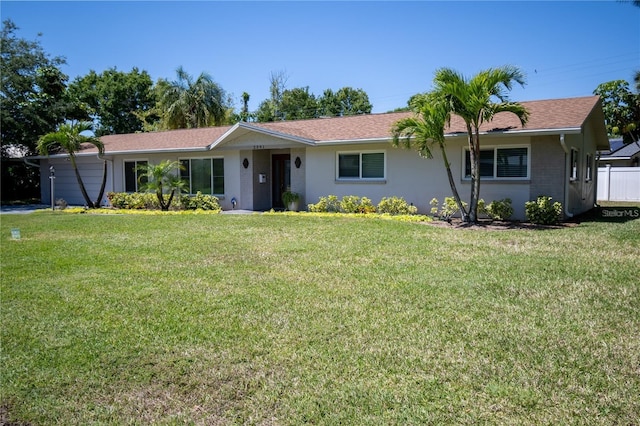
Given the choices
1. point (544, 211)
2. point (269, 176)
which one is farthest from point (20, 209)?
point (544, 211)

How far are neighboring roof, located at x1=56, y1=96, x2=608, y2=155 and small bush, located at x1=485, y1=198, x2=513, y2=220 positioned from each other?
210 cm

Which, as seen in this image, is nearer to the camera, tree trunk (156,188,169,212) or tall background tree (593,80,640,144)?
tree trunk (156,188,169,212)

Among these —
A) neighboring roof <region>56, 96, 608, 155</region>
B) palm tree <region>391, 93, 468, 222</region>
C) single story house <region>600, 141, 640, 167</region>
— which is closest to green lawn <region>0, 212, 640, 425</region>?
palm tree <region>391, 93, 468, 222</region>

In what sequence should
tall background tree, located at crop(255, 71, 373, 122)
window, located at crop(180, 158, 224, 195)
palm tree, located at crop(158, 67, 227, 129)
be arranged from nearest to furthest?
window, located at crop(180, 158, 224, 195), palm tree, located at crop(158, 67, 227, 129), tall background tree, located at crop(255, 71, 373, 122)

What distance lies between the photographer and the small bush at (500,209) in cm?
1312

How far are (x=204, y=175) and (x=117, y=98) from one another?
2532 centimetres

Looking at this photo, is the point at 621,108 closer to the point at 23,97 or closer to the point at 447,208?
the point at 447,208

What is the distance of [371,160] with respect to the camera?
1628cm

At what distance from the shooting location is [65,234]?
1166cm

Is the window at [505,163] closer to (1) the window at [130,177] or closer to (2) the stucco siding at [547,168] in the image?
(2) the stucco siding at [547,168]

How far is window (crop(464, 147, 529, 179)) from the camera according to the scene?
44.7 ft

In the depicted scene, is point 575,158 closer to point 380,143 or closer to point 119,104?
point 380,143

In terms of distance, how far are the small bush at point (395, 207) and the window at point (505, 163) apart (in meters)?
2.15

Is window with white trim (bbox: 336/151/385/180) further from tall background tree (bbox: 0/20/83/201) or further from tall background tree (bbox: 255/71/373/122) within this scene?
tall background tree (bbox: 255/71/373/122)
